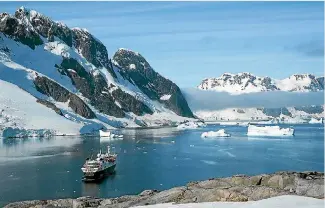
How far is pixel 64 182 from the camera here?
74.1 m

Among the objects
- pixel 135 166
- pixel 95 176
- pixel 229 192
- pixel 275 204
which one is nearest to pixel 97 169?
pixel 95 176

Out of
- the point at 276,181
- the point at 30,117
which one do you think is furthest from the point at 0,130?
the point at 276,181

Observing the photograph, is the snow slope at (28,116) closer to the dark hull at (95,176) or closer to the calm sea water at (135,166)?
the calm sea water at (135,166)

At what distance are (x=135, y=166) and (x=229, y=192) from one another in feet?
214

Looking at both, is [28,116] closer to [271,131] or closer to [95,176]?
[271,131]

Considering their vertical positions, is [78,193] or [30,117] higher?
[30,117]

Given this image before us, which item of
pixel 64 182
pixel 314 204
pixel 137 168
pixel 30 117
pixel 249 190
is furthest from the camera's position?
pixel 30 117

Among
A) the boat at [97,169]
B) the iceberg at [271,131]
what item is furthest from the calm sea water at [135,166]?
the iceberg at [271,131]

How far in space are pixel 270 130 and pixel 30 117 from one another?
86499 mm

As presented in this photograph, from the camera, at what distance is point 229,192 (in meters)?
29.1

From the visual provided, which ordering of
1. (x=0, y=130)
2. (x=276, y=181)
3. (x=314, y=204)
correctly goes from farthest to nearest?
(x=0, y=130) → (x=276, y=181) → (x=314, y=204)

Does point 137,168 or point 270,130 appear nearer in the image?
point 137,168

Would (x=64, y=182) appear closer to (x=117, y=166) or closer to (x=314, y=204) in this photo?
(x=117, y=166)

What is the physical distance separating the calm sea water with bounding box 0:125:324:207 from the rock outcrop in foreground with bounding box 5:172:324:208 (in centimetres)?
2602
